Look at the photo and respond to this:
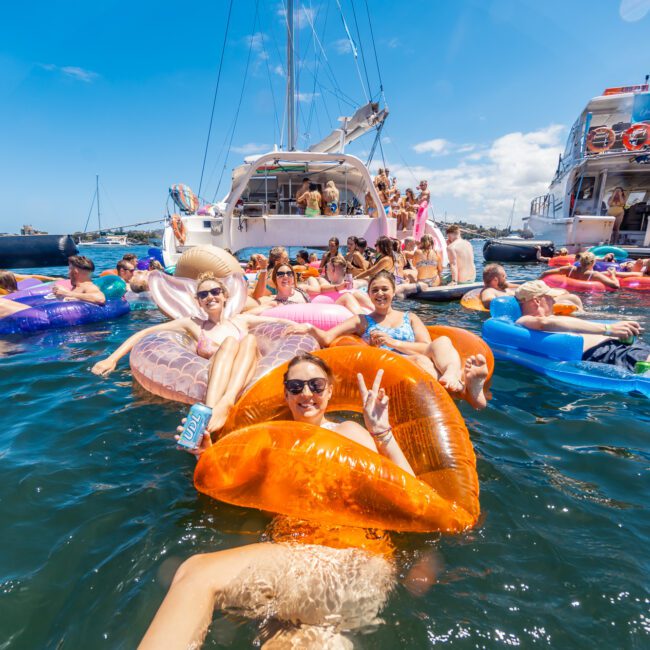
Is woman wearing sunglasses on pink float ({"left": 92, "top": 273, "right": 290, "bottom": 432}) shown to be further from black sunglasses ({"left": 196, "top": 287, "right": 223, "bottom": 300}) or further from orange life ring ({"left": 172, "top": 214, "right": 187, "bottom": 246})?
orange life ring ({"left": 172, "top": 214, "right": 187, "bottom": 246})

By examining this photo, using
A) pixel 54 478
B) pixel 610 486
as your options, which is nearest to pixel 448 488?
pixel 610 486

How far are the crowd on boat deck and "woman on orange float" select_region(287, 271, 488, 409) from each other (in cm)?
766

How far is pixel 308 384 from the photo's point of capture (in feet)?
7.38

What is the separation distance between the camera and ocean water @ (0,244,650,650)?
165 cm

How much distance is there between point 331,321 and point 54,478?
315cm

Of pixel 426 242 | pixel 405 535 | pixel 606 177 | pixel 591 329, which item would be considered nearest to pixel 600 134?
pixel 606 177

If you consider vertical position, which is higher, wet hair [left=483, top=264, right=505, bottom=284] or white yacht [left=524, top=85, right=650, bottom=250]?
white yacht [left=524, top=85, right=650, bottom=250]

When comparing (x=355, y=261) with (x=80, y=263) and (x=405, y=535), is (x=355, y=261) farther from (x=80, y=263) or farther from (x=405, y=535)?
(x=405, y=535)


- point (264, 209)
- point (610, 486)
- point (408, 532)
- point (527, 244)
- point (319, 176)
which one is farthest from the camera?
point (527, 244)

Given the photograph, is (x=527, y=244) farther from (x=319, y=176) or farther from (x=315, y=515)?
(x=315, y=515)

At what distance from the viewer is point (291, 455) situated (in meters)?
1.92

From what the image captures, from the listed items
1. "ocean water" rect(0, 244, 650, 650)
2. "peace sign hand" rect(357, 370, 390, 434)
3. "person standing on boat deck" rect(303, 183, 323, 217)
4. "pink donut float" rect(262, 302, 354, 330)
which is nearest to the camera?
"ocean water" rect(0, 244, 650, 650)

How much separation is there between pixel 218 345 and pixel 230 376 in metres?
0.91

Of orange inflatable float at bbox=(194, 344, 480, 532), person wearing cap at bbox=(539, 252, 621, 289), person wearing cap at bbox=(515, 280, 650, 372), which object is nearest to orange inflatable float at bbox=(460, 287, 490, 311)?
person wearing cap at bbox=(515, 280, 650, 372)
